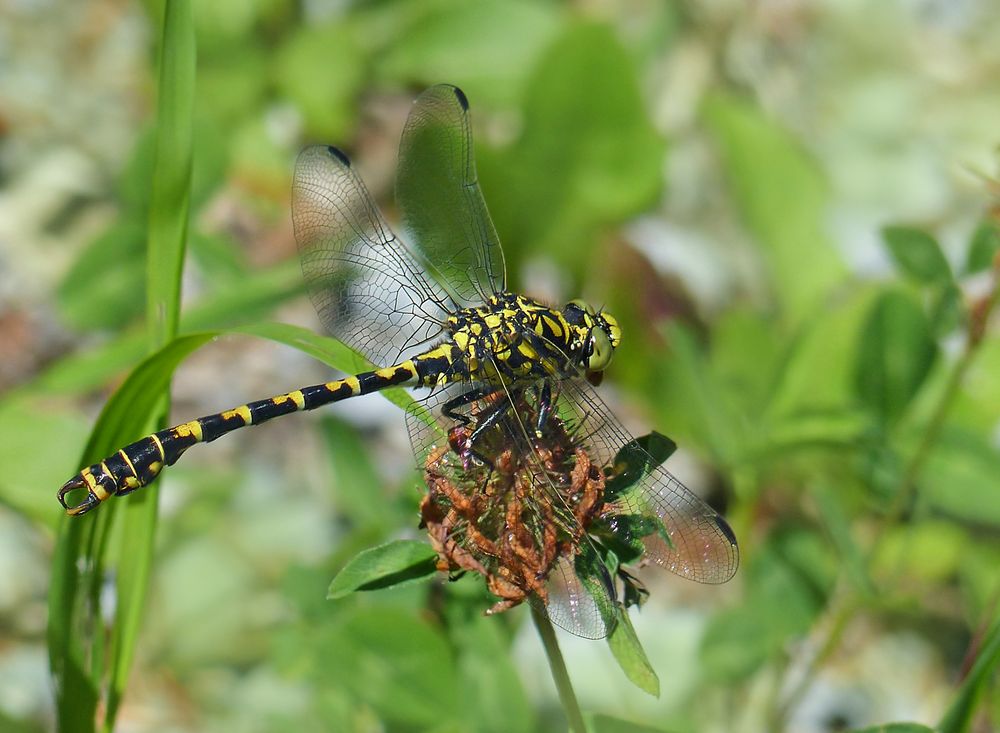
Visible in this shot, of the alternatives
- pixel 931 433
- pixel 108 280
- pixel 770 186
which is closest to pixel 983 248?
pixel 931 433

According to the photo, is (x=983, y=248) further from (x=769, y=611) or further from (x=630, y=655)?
(x=630, y=655)

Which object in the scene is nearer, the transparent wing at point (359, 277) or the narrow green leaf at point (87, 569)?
the narrow green leaf at point (87, 569)

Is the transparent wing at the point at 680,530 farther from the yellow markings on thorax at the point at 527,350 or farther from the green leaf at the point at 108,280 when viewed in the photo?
the green leaf at the point at 108,280

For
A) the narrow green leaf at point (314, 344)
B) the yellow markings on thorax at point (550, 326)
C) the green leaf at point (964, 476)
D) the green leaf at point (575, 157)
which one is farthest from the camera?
the green leaf at point (575, 157)

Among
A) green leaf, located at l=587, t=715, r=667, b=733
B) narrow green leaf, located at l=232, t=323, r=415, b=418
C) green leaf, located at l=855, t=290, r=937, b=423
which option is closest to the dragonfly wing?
green leaf, located at l=587, t=715, r=667, b=733

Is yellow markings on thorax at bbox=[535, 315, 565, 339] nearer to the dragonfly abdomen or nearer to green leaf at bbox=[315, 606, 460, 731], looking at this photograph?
→ the dragonfly abdomen

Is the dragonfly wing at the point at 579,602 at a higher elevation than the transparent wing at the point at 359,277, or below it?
below

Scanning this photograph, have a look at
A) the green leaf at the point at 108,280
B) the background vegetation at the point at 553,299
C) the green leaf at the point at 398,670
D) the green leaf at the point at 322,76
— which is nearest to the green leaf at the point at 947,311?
the background vegetation at the point at 553,299
